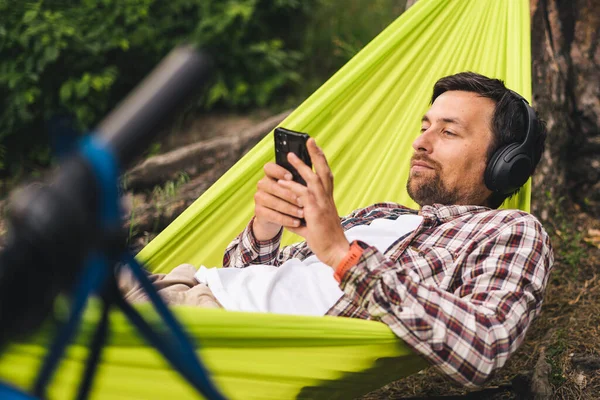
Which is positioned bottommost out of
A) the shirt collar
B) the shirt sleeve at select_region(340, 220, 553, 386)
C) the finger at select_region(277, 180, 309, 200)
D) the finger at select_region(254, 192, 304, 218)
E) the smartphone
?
the shirt collar

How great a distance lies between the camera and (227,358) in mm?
1038

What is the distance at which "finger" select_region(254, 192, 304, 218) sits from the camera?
1.19m

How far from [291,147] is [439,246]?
0.49 m

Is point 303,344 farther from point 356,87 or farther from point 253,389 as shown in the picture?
point 356,87

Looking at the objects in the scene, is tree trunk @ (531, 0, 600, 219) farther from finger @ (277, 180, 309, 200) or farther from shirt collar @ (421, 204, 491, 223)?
finger @ (277, 180, 309, 200)

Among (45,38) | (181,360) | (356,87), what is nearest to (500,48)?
(356,87)

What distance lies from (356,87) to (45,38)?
6.46 ft

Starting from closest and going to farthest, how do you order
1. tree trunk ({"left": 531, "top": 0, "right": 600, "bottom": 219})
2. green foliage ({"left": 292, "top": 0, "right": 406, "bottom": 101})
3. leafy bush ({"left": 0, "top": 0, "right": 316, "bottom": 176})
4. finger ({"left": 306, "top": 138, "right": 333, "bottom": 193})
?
finger ({"left": 306, "top": 138, "right": 333, "bottom": 193}) < tree trunk ({"left": 531, "top": 0, "right": 600, "bottom": 219}) < leafy bush ({"left": 0, "top": 0, "right": 316, "bottom": 176}) < green foliage ({"left": 292, "top": 0, "right": 406, "bottom": 101})

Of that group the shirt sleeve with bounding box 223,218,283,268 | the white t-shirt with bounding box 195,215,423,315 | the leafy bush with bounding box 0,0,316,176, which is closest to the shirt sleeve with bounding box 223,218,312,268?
the shirt sleeve with bounding box 223,218,283,268

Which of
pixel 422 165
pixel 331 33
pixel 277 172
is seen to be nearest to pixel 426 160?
pixel 422 165

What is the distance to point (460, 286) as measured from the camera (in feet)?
4.42

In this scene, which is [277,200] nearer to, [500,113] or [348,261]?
[348,261]

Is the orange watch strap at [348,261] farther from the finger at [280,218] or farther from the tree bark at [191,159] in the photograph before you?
the tree bark at [191,159]

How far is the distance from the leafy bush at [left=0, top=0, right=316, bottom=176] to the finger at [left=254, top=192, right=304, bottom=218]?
2.09 metres
